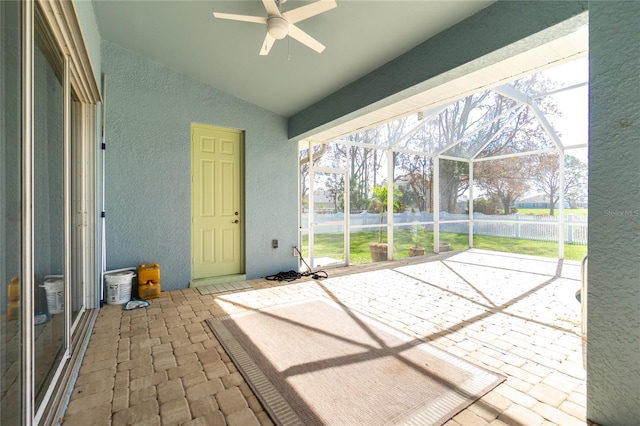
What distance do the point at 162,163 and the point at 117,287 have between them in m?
1.77

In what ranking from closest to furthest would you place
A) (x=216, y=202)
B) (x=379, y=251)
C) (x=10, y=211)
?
1. (x=10, y=211)
2. (x=216, y=202)
3. (x=379, y=251)

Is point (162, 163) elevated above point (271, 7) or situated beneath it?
situated beneath

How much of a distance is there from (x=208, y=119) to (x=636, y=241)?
16.2 feet

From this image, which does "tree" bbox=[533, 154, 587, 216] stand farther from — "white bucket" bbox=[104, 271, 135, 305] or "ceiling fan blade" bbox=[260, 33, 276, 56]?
"white bucket" bbox=[104, 271, 135, 305]

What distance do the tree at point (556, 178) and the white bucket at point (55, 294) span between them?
879 centimetres

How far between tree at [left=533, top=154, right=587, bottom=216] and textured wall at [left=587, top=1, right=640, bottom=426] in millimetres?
6446

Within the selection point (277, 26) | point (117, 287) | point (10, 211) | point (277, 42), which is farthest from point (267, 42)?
point (117, 287)

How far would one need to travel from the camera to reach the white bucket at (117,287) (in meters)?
3.70

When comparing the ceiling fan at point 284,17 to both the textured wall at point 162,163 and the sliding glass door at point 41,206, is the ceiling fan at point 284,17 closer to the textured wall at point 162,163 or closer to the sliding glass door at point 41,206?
the sliding glass door at point 41,206

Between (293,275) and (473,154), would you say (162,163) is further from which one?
(473,154)

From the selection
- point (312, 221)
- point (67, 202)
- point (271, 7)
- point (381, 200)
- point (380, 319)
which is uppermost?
point (271, 7)

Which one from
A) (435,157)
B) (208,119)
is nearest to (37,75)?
(208,119)

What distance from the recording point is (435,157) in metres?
7.72

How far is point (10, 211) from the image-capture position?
1.31 metres
